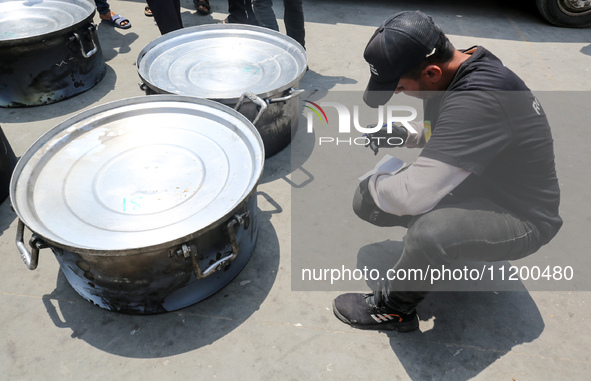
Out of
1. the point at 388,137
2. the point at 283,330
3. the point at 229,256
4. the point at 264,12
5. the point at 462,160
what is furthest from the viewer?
the point at 264,12

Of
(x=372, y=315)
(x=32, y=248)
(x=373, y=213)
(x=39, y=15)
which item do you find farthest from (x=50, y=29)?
(x=372, y=315)

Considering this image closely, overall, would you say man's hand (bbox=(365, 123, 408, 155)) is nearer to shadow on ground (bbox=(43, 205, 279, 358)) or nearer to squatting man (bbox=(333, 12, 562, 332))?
squatting man (bbox=(333, 12, 562, 332))

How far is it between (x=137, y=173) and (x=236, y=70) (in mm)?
1275

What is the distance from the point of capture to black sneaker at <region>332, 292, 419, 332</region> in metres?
2.08

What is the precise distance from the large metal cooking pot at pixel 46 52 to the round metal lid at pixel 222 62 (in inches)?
27.7

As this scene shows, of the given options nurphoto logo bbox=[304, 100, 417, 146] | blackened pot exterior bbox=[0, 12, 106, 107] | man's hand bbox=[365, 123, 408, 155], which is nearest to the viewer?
man's hand bbox=[365, 123, 408, 155]

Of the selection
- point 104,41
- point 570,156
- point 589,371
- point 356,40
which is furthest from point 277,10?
point 589,371

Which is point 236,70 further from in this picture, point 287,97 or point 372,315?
point 372,315

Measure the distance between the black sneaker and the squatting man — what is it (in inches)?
4.5

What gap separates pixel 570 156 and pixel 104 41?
4498mm

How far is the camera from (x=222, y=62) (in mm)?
3254

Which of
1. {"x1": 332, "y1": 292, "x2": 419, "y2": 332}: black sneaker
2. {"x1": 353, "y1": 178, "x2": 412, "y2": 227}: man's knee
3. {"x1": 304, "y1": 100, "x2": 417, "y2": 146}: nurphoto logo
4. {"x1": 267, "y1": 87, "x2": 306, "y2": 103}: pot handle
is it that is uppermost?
{"x1": 267, "y1": 87, "x2": 306, "y2": 103}: pot handle

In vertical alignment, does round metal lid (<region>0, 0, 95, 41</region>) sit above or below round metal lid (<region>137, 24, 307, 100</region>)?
above

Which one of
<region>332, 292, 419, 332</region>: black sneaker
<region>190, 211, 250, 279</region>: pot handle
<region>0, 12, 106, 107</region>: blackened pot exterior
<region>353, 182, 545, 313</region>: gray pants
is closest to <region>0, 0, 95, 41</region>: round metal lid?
<region>0, 12, 106, 107</region>: blackened pot exterior
